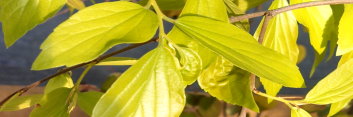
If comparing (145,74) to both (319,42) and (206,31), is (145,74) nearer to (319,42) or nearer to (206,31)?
(206,31)

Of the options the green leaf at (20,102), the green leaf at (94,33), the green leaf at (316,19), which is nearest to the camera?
the green leaf at (94,33)

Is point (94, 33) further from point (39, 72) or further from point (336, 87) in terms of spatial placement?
point (39, 72)

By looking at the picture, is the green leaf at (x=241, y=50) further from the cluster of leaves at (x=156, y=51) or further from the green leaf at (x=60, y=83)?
the green leaf at (x=60, y=83)

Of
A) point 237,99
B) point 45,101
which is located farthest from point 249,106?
point 45,101

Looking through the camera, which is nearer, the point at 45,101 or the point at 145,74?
the point at 145,74

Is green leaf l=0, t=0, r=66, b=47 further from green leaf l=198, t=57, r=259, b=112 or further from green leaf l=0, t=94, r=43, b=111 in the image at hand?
green leaf l=0, t=94, r=43, b=111

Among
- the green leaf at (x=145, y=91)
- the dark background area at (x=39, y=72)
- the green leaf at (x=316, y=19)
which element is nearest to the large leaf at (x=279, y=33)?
the green leaf at (x=316, y=19)
